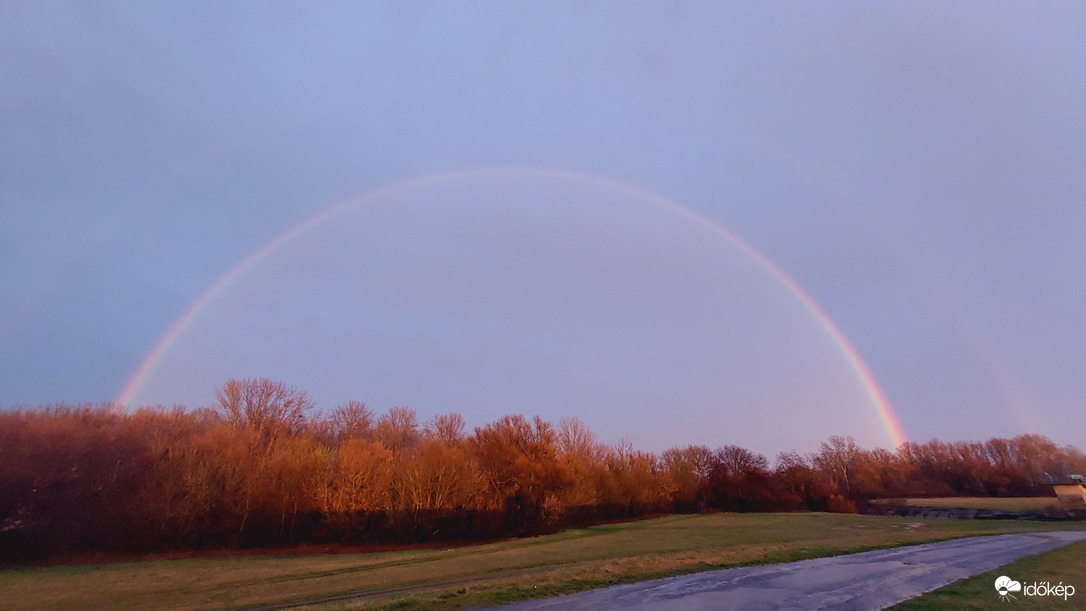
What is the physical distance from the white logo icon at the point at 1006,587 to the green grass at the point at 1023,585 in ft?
0.40

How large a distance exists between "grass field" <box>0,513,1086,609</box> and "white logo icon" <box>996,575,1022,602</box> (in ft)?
23.1

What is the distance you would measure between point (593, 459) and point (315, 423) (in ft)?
111

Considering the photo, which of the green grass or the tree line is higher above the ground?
the tree line

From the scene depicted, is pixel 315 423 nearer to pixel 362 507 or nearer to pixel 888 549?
pixel 362 507

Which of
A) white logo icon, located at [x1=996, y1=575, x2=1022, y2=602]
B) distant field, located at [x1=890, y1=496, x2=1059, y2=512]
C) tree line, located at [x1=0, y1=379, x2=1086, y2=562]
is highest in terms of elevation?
tree line, located at [x1=0, y1=379, x2=1086, y2=562]

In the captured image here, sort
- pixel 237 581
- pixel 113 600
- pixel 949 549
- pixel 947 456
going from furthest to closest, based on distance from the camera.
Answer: pixel 947 456
pixel 949 549
pixel 237 581
pixel 113 600

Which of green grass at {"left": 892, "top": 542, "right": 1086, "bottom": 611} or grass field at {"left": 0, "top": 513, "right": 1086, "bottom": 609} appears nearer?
green grass at {"left": 892, "top": 542, "right": 1086, "bottom": 611}

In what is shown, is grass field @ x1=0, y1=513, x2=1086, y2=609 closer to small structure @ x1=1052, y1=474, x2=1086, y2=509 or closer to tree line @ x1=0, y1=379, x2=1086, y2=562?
tree line @ x1=0, y1=379, x2=1086, y2=562

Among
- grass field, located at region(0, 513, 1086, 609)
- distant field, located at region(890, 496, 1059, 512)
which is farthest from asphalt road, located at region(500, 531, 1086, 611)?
distant field, located at region(890, 496, 1059, 512)

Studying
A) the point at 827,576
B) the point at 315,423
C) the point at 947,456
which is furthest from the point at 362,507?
the point at 947,456

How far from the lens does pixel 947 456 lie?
335 ft

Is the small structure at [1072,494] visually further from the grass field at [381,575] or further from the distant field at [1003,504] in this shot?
the grass field at [381,575]

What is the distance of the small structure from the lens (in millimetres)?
54250

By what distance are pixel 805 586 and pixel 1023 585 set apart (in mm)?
5414
